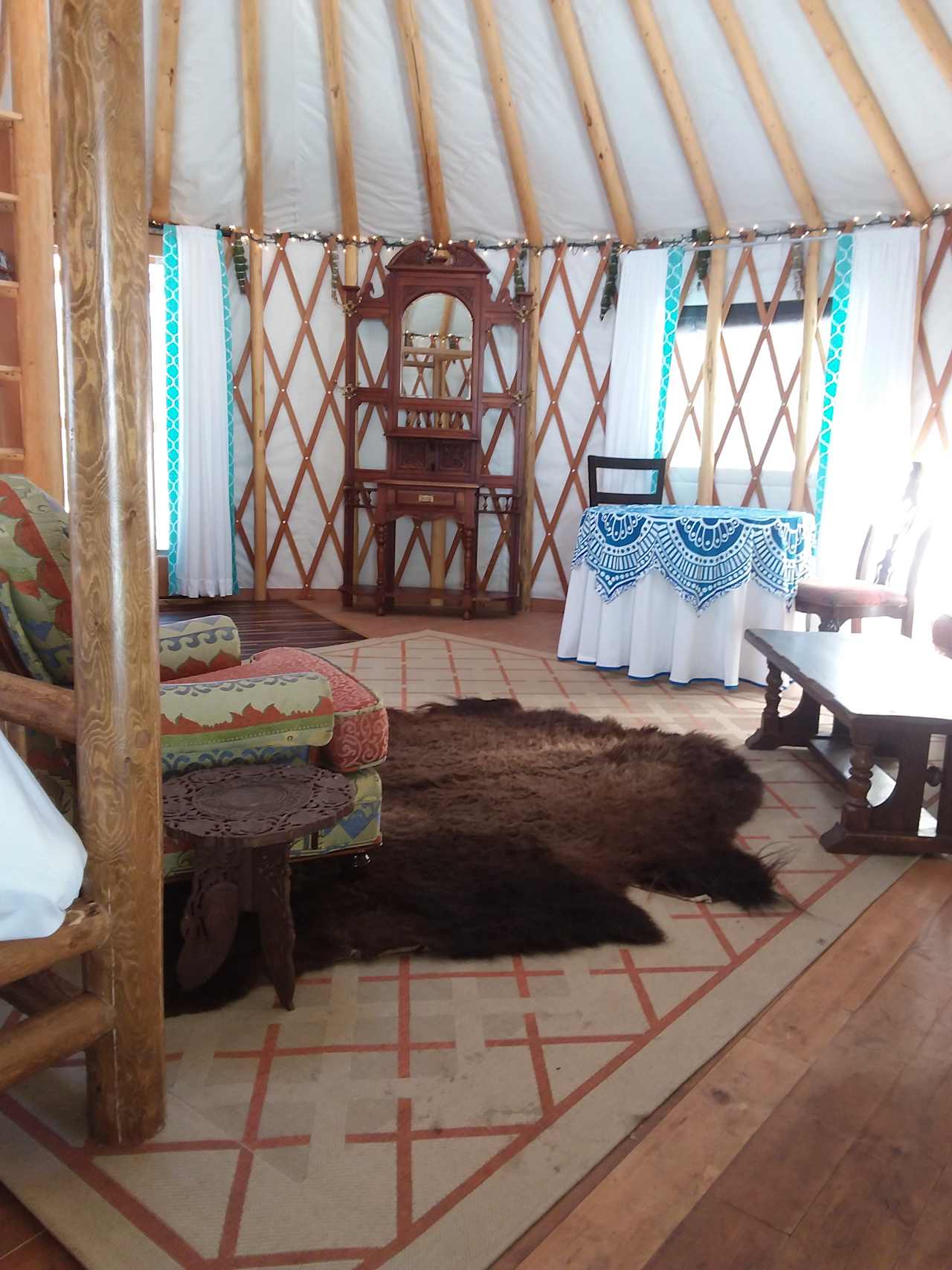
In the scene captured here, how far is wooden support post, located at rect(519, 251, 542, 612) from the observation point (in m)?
5.22

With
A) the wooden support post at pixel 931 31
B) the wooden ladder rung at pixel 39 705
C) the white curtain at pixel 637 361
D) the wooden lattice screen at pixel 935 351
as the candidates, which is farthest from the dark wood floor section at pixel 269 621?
the wooden support post at pixel 931 31

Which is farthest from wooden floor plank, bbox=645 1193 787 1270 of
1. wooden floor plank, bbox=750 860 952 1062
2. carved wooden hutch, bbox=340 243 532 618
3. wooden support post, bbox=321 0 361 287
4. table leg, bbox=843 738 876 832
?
wooden support post, bbox=321 0 361 287

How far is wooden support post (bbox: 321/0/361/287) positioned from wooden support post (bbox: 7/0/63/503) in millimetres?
1659

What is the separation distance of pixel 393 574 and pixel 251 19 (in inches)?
104

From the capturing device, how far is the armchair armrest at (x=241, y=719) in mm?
1639

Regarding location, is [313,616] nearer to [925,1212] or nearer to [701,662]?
[701,662]

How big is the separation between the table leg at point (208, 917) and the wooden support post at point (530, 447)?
13.0 feet

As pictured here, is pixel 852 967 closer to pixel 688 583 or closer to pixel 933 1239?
pixel 933 1239

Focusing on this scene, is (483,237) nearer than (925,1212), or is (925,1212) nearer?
(925,1212)

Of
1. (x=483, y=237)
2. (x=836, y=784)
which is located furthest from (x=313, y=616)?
(x=836, y=784)

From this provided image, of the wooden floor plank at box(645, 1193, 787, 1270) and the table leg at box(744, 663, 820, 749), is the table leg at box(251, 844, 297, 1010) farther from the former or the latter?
the table leg at box(744, 663, 820, 749)

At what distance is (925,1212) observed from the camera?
1104 millimetres

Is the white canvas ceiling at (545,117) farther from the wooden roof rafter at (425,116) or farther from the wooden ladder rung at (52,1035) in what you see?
the wooden ladder rung at (52,1035)

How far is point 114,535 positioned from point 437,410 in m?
3.99
